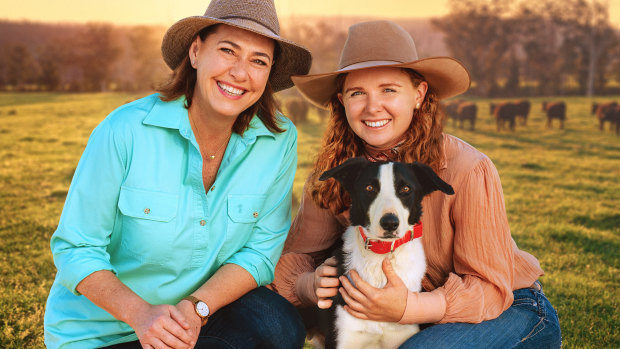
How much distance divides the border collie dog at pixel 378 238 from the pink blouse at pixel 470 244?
148 millimetres

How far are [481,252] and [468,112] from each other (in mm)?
18500

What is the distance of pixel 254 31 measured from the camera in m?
2.70

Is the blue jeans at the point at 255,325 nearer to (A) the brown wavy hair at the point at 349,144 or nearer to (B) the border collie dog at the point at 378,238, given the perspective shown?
(B) the border collie dog at the point at 378,238

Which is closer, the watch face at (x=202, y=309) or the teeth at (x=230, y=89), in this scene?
the watch face at (x=202, y=309)

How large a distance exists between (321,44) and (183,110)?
2831 centimetres

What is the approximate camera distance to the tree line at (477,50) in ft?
81.9

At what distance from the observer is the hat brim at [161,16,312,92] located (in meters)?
2.75

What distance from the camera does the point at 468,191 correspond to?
2721mm

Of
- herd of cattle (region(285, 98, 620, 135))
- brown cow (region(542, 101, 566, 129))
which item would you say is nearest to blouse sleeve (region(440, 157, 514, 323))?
herd of cattle (region(285, 98, 620, 135))

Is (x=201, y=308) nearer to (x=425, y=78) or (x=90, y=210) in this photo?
(x=90, y=210)

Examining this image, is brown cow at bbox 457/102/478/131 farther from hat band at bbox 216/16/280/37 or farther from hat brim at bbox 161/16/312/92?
hat band at bbox 216/16/280/37

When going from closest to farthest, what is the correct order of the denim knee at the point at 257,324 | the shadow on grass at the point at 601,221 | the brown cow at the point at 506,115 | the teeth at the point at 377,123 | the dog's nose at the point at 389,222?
the dog's nose at the point at 389,222, the denim knee at the point at 257,324, the teeth at the point at 377,123, the shadow on grass at the point at 601,221, the brown cow at the point at 506,115

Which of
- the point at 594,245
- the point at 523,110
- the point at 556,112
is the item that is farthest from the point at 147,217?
the point at 523,110

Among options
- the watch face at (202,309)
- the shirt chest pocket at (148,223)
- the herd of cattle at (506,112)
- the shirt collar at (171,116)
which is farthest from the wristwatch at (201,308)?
the herd of cattle at (506,112)
